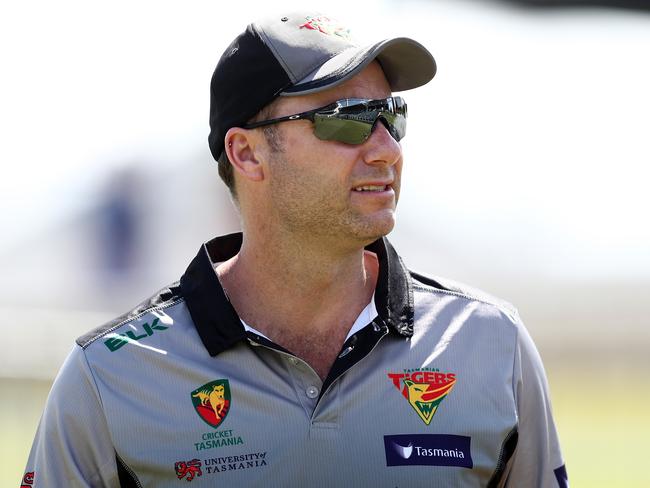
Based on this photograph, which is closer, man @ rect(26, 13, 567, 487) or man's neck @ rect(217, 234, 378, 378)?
man @ rect(26, 13, 567, 487)

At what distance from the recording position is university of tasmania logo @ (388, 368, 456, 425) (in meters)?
3.51

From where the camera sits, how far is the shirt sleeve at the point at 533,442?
140 inches

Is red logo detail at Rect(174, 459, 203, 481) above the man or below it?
below

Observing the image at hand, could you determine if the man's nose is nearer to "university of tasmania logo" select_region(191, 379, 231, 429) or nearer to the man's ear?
the man's ear

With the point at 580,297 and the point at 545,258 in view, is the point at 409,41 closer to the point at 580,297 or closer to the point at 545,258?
the point at 580,297

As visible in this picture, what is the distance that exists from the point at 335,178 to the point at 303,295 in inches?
16.1

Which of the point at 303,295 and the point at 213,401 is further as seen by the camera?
the point at 303,295

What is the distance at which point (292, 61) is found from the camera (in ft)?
12.2

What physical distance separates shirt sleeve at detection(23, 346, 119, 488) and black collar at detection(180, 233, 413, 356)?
1.32 ft

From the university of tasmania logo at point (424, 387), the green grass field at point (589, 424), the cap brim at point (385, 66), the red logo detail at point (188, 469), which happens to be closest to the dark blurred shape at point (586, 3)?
the green grass field at point (589, 424)

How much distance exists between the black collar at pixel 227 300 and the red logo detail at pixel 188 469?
34 cm

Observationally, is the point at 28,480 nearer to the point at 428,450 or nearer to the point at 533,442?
the point at 428,450

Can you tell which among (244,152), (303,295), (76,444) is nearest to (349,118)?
(244,152)

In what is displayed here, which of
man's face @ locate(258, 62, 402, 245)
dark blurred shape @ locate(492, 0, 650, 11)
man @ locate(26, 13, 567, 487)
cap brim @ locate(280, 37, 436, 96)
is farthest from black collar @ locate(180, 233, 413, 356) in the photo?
dark blurred shape @ locate(492, 0, 650, 11)
